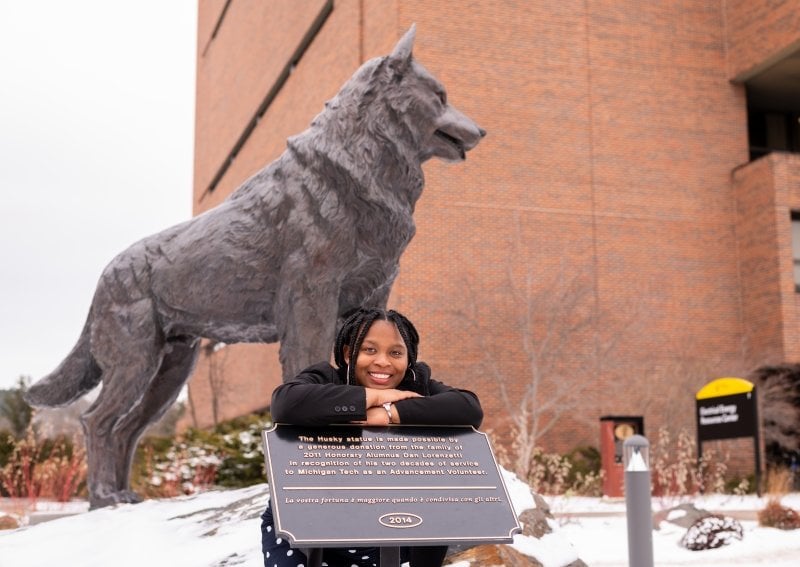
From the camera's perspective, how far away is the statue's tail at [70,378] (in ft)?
20.1

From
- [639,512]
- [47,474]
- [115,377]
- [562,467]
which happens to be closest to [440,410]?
[639,512]

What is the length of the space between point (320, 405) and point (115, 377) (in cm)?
311

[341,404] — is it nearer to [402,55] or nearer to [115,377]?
[402,55]

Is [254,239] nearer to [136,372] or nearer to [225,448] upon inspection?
[136,372]

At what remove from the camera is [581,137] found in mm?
22312

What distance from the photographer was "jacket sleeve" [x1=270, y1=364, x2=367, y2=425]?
2895mm

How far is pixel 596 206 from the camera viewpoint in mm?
22156

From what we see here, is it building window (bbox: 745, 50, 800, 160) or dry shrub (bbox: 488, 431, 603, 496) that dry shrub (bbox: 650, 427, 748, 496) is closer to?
dry shrub (bbox: 488, 431, 603, 496)

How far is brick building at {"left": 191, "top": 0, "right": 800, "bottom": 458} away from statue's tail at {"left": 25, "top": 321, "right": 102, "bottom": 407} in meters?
13.9

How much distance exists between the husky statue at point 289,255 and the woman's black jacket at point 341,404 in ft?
6.38

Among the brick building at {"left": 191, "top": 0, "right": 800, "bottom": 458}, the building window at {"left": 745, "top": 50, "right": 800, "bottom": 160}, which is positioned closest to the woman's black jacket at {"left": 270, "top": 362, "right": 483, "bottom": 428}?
the brick building at {"left": 191, "top": 0, "right": 800, "bottom": 458}

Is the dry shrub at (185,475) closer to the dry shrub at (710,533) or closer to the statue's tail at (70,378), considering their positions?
the statue's tail at (70,378)

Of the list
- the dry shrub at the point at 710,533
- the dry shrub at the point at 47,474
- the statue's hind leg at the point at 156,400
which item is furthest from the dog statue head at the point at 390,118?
the dry shrub at the point at 47,474

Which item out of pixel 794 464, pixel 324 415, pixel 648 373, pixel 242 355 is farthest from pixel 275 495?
pixel 242 355
